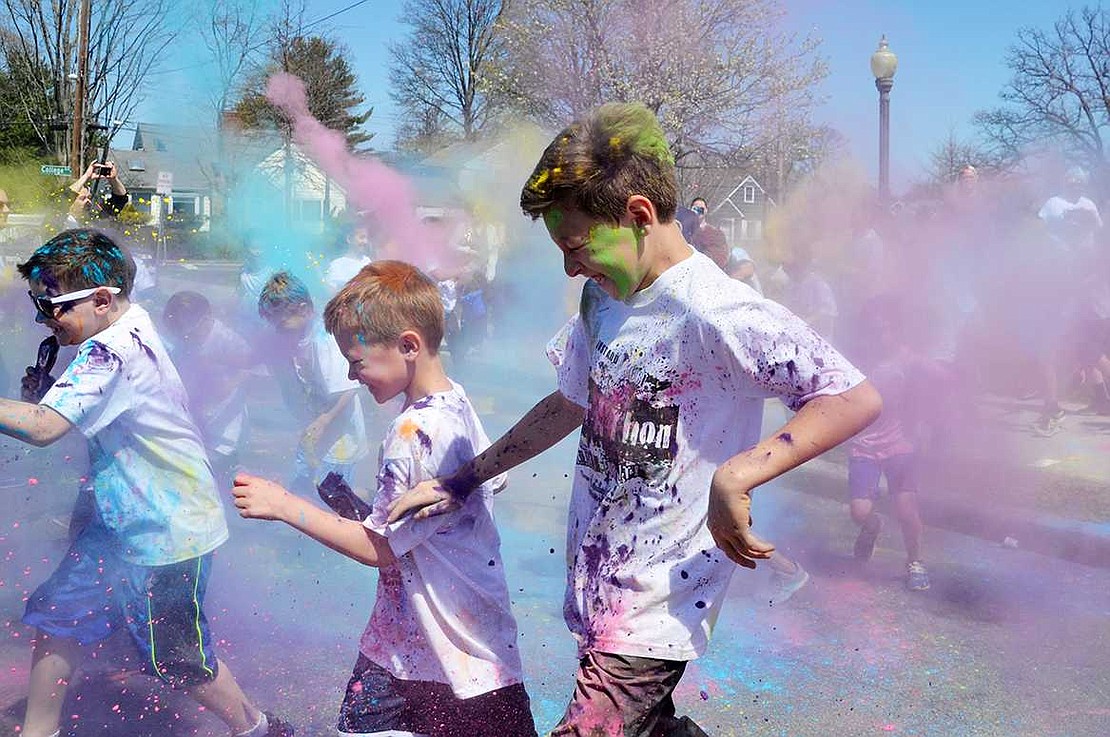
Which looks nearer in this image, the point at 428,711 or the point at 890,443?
the point at 428,711

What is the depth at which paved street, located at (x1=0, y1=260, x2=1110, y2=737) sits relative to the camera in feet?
10.9

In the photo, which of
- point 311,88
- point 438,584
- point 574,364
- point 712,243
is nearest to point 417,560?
point 438,584

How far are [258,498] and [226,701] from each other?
1152 millimetres

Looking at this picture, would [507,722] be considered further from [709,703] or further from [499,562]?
[709,703]

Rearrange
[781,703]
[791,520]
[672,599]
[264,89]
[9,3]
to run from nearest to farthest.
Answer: [672,599] < [781,703] < [791,520] < [264,89] < [9,3]

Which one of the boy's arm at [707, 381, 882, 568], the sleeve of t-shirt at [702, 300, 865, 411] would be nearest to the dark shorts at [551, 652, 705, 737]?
the boy's arm at [707, 381, 882, 568]

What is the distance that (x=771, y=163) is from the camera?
14.4 meters

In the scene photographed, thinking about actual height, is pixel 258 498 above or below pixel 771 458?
below

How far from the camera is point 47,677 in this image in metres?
2.83

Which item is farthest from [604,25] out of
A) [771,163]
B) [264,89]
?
[264,89]

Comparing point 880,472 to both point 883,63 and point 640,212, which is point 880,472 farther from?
point 883,63

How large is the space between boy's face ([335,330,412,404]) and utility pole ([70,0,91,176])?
1778 centimetres

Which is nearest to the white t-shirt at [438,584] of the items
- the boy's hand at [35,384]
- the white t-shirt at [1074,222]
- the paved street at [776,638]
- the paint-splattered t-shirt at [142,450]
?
the paved street at [776,638]

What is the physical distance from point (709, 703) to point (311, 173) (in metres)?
12.0
